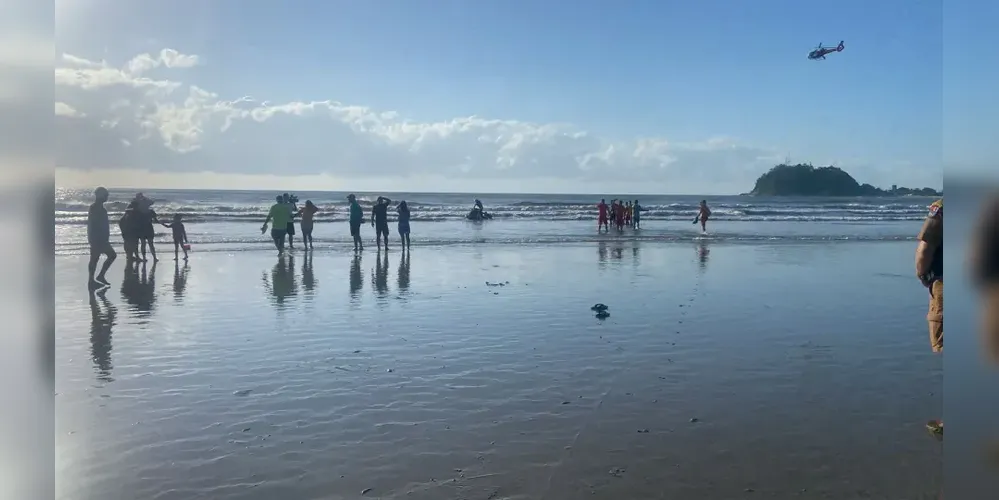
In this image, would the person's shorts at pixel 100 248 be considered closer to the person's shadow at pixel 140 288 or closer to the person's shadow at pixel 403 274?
the person's shadow at pixel 140 288

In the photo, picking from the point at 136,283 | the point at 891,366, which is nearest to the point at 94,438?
the point at 891,366

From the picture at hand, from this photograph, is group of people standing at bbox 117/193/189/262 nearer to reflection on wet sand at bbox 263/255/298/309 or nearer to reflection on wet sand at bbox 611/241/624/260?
reflection on wet sand at bbox 263/255/298/309

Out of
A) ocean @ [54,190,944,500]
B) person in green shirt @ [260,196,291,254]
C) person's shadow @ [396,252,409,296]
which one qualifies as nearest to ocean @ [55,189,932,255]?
person in green shirt @ [260,196,291,254]

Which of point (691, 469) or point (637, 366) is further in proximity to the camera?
point (637, 366)

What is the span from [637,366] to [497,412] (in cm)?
190

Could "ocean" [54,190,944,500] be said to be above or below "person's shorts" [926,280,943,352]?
below

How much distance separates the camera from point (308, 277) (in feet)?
42.2

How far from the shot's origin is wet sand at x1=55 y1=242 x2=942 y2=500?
3.96m

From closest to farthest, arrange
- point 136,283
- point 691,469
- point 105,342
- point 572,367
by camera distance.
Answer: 1. point 691,469
2. point 572,367
3. point 105,342
4. point 136,283

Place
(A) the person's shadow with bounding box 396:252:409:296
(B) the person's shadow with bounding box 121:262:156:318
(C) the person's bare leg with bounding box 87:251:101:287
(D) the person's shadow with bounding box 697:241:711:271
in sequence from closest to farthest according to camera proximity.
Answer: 1. (B) the person's shadow with bounding box 121:262:156:318
2. (A) the person's shadow with bounding box 396:252:409:296
3. (C) the person's bare leg with bounding box 87:251:101:287
4. (D) the person's shadow with bounding box 697:241:711:271

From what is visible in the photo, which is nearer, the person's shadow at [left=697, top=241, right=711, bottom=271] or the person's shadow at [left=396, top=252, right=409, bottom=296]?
the person's shadow at [left=396, top=252, right=409, bottom=296]

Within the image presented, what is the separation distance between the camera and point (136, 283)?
476 inches

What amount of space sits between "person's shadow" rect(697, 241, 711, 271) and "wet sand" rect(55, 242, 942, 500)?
3.72 m

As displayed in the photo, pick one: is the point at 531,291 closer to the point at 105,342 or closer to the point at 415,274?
the point at 415,274
